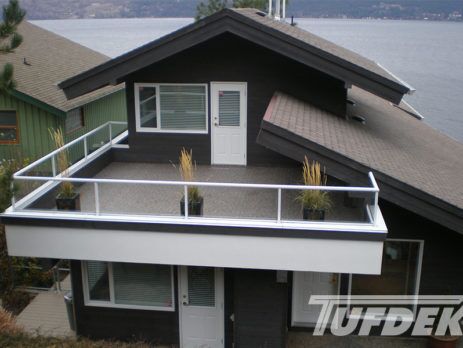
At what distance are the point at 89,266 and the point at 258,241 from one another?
426 centimetres

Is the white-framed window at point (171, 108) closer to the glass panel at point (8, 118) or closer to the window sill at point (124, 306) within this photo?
the window sill at point (124, 306)

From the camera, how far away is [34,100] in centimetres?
2011

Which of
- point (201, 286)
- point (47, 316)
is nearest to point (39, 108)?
point (47, 316)

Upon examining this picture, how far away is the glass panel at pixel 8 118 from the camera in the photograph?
20841 mm

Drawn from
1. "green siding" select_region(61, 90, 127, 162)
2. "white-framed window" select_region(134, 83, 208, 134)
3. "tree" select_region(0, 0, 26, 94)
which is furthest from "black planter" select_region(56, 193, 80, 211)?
"green siding" select_region(61, 90, 127, 162)

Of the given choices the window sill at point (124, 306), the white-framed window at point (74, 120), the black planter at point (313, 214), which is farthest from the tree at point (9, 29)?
the white-framed window at point (74, 120)

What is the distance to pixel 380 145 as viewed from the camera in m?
13.3

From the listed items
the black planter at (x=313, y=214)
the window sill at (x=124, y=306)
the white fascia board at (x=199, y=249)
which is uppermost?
the black planter at (x=313, y=214)

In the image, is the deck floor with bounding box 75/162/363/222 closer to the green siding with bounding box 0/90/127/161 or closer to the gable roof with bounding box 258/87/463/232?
the gable roof with bounding box 258/87/463/232

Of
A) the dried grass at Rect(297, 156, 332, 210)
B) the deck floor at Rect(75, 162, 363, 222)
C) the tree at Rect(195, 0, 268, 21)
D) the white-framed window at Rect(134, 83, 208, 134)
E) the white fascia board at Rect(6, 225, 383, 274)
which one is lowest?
the white fascia board at Rect(6, 225, 383, 274)

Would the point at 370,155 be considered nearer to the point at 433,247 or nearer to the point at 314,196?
the point at 314,196

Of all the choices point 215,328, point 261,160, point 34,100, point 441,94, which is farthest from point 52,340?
point 441,94

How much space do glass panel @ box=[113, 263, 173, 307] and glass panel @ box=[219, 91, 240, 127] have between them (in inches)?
156

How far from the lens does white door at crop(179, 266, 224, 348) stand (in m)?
12.5
